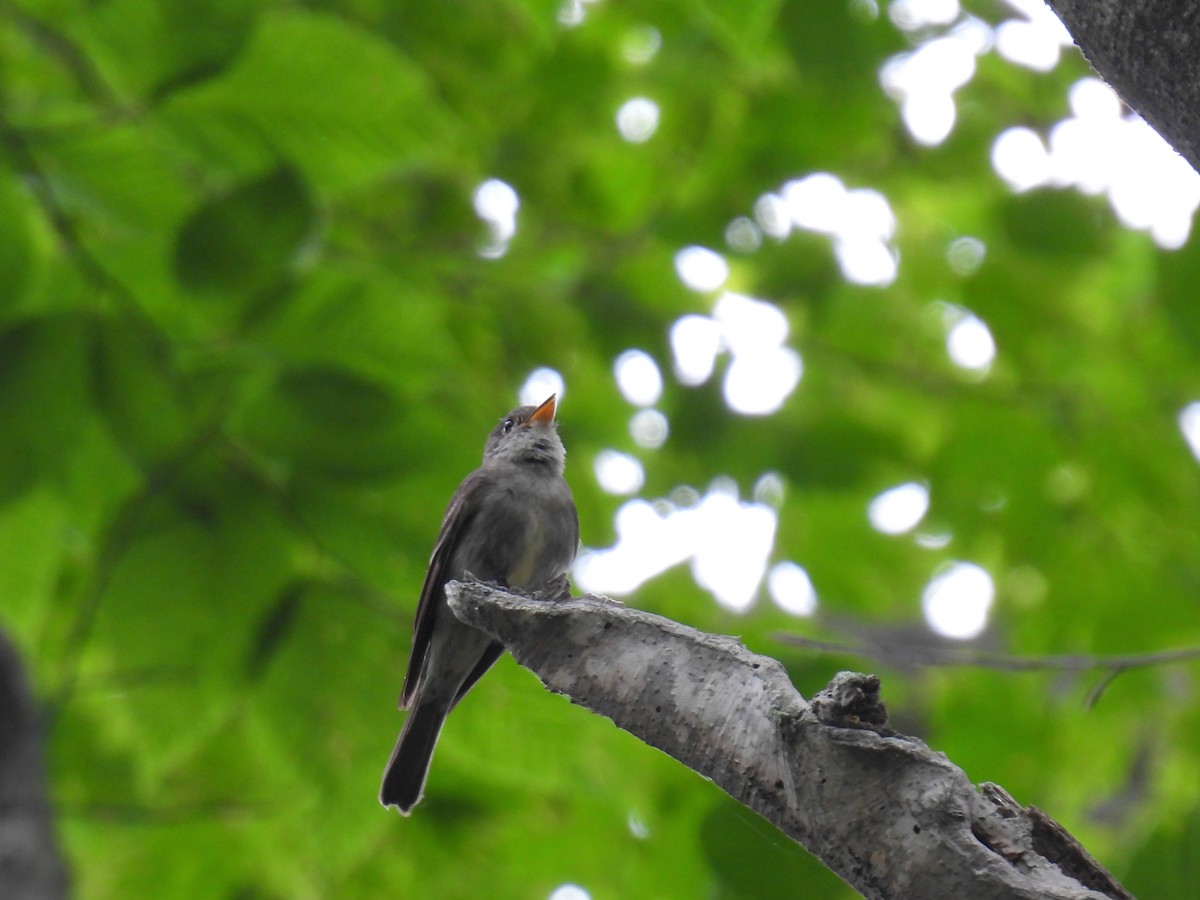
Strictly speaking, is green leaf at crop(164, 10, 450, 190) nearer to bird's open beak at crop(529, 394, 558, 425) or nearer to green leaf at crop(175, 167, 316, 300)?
green leaf at crop(175, 167, 316, 300)

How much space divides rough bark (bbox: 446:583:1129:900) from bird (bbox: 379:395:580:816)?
3.23 feet

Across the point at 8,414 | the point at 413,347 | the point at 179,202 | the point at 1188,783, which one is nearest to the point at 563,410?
the point at 413,347

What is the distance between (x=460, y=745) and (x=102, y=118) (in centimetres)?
235

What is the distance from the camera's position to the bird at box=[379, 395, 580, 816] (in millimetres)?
3852

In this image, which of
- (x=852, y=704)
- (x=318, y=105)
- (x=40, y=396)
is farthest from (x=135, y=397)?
(x=852, y=704)

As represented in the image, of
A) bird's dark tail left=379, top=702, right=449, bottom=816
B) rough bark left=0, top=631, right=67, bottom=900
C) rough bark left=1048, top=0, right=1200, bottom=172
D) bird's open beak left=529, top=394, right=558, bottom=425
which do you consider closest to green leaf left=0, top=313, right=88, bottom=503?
rough bark left=0, top=631, right=67, bottom=900

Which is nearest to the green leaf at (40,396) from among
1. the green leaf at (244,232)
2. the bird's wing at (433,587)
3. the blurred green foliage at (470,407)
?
the blurred green foliage at (470,407)

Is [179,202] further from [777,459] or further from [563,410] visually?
[777,459]

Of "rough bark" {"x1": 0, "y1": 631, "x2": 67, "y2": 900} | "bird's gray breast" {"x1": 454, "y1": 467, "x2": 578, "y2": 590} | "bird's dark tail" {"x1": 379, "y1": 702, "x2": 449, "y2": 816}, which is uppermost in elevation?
"rough bark" {"x1": 0, "y1": 631, "x2": 67, "y2": 900}

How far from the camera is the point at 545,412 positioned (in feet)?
17.3

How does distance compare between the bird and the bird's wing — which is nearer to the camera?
the bird's wing

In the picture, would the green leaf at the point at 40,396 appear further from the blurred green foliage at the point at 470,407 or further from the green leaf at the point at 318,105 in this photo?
the green leaf at the point at 318,105

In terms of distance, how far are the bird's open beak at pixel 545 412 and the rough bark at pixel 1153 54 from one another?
3.69 metres

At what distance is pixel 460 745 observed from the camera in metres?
3.77
